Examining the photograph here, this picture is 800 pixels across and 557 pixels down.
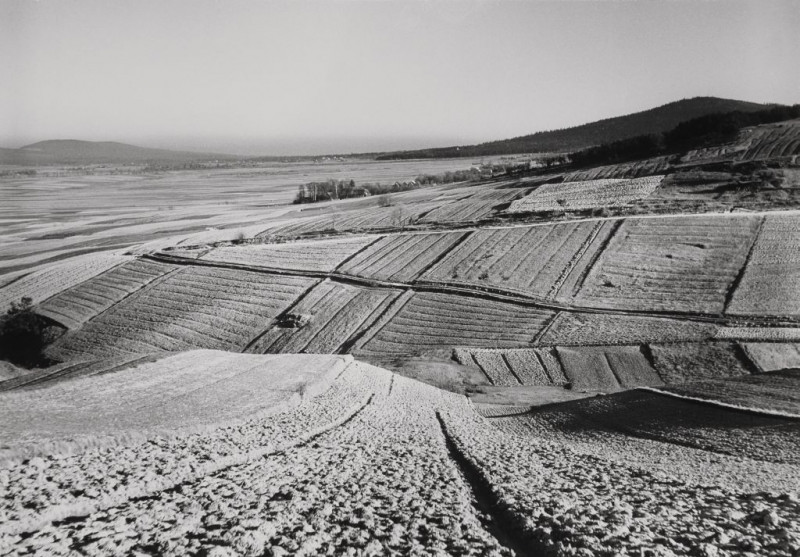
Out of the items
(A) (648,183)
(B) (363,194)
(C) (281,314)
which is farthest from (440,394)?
(B) (363,194)

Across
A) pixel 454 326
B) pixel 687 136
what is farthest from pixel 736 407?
pixel 687 136

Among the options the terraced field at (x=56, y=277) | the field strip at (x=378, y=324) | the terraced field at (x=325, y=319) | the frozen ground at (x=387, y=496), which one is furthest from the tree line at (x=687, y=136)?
the frozen ground at (x=387, y=496)

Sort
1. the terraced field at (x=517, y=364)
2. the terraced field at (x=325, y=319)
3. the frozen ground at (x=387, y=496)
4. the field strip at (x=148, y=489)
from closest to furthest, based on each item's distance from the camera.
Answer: the frozen ground at (x=387, y=496) → the field strip at (x=148, y=489) → the terraced field at (x=517, y=364) → the terraced field at (x=325, y=319)

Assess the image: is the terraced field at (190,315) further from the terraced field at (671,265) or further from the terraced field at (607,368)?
the terraced field at (671,265)

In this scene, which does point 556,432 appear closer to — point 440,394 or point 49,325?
point 440,394

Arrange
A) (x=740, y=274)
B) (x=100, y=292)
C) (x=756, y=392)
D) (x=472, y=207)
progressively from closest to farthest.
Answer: (x=756, y=392) → (x=740, y=274) → (x=100, y=292) → (x=472, y=207)

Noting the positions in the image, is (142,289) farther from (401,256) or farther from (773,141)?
(773,141)
